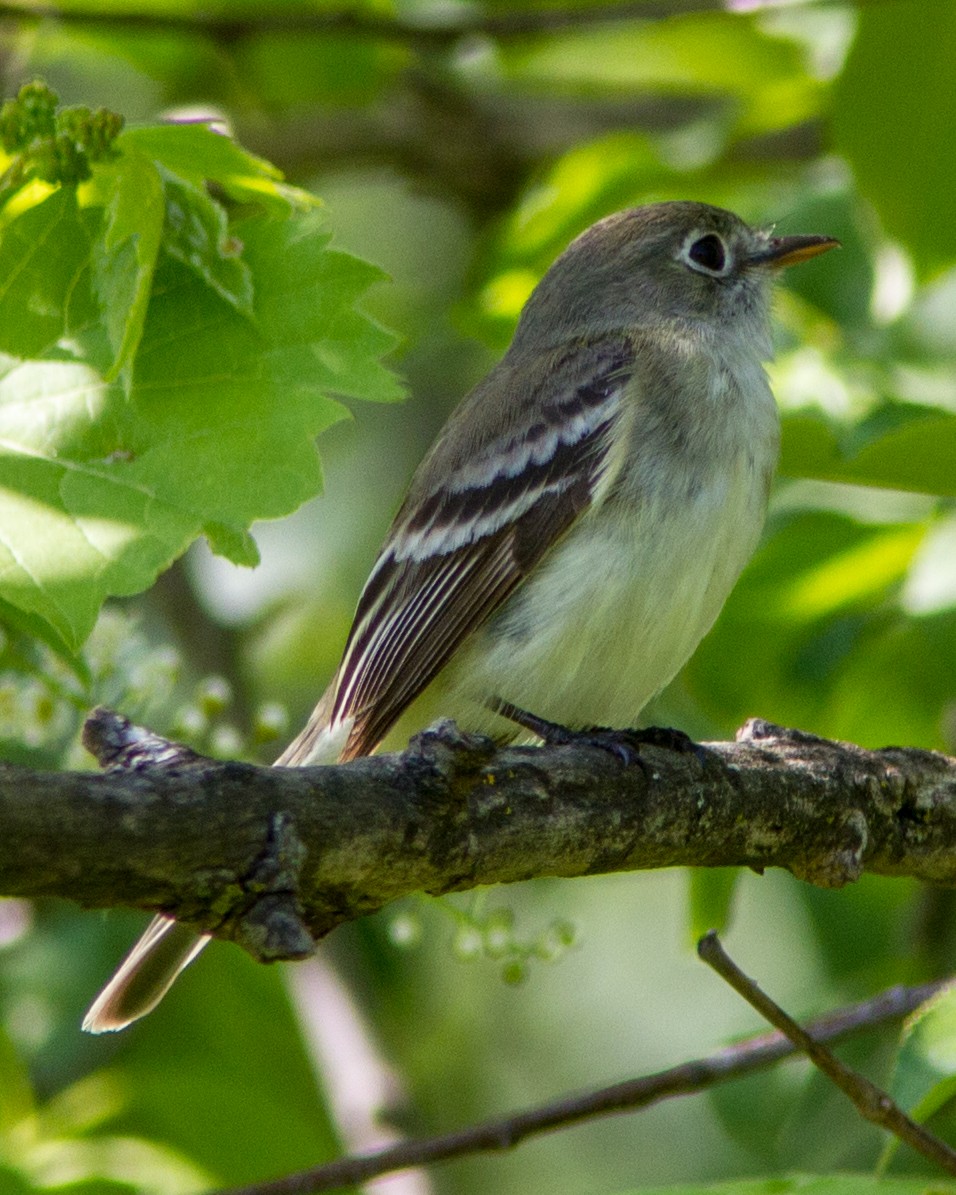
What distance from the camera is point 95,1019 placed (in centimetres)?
285

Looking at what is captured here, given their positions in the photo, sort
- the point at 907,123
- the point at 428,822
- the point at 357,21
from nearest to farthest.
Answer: the point at 428,822 → the point at 907,123 → the point at 357,21

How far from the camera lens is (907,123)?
11.6ft

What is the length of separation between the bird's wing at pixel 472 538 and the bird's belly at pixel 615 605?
0.23 ft

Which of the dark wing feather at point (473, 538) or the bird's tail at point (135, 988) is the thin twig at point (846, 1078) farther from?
the dark wing feather at point (473, 538)

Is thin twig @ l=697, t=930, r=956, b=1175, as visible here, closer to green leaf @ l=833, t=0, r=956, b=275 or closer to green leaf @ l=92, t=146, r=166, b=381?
green leaf @ l=92, t=146, r=166, b=381

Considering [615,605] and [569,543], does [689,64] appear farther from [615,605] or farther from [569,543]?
[615,605]

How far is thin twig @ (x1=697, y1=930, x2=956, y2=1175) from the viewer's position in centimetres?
223

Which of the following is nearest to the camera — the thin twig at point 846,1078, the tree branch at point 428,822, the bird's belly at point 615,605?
the tree branch at point 428,822

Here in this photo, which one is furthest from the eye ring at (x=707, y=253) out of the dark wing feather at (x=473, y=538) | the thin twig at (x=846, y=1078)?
the thin twig at (x=846, y=1078)

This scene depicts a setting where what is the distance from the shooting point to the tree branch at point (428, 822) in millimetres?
1808

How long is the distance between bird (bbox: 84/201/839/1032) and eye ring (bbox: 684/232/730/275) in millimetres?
248

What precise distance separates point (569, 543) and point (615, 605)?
21cm

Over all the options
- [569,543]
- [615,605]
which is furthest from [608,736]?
[569,543]

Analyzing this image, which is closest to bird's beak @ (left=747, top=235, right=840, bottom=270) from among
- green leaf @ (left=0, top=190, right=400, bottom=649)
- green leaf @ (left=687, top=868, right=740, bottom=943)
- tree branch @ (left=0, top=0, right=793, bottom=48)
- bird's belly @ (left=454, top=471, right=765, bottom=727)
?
tree branch @ (left=0, top=0, right=793, bottom=48)
